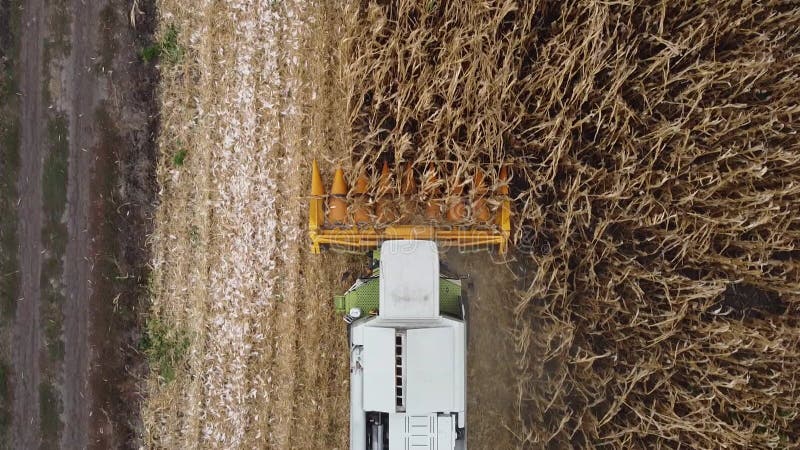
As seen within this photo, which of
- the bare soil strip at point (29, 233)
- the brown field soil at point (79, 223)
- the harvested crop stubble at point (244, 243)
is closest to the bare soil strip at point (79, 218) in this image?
the brown field soil at point (79, 223)

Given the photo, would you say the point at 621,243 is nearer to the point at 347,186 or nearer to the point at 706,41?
the point at 706,41

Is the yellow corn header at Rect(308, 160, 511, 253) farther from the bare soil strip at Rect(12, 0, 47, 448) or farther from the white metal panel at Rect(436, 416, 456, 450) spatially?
the bare soil strip at Rect(12, 0, 47, 448)

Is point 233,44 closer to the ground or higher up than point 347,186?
higher up

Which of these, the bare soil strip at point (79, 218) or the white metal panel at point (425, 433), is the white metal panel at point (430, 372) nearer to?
the white metal panel at point (425, 433)

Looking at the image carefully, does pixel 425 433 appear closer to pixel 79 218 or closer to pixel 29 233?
pixel 79 218

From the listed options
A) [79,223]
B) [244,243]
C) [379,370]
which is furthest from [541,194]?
[79,223]

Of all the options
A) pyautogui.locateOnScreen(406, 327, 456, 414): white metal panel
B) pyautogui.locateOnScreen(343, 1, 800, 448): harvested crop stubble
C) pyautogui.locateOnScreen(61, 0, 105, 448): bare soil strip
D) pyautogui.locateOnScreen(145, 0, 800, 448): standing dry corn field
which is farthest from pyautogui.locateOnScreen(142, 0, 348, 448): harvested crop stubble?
pyautogui.locateOnScreen(406, 327, 456, 414): white metal panel

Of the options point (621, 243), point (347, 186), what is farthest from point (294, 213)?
point (621, 243)

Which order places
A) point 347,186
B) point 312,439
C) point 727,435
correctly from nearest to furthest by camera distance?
point 727,435 < point 347,186 < point 312,439
